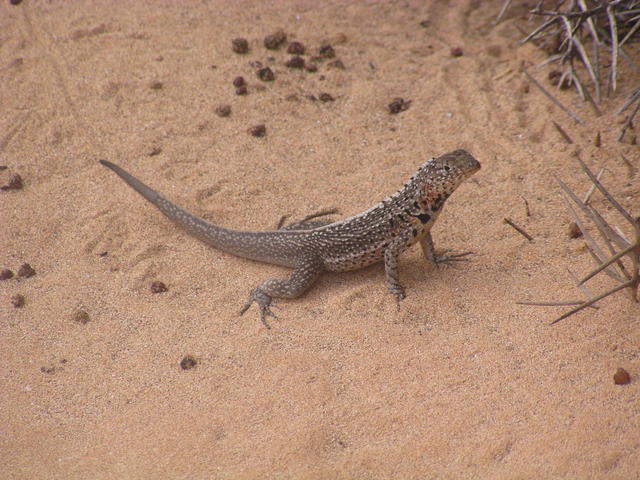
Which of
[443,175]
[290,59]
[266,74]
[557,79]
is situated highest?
[290,59]

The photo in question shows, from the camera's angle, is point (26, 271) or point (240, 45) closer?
point (26, 271)

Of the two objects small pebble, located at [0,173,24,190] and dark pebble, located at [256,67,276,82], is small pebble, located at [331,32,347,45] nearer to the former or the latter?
dark pebble, located at [256,67,276,82]

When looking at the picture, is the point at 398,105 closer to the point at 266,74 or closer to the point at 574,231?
the point at 266,74

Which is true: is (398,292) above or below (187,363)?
above

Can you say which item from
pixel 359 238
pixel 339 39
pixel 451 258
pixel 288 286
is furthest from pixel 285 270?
pixel 339 39

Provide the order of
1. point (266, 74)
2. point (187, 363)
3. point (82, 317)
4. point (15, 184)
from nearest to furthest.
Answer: point (187, 363)
point (82, 317)
point (15, 184)
point (266, 74)

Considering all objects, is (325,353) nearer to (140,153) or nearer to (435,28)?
(140,153)

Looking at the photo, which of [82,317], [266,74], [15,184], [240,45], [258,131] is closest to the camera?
[82,317]

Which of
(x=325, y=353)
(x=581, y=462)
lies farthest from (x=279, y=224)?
(x=581, y=462)
